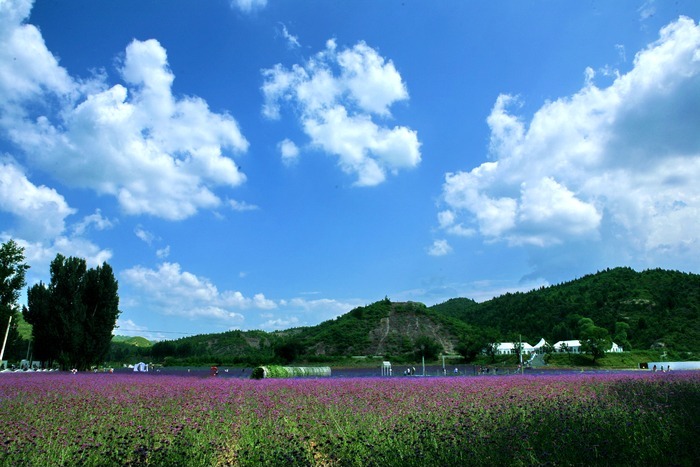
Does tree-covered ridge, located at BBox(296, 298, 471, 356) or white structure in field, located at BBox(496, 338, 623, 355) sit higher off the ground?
tree-covered ridge, located at BBox(296, 298, 471, 356)

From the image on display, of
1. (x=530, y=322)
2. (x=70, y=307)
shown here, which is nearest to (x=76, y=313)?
(x=70, y=307)

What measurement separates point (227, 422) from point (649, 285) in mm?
117468

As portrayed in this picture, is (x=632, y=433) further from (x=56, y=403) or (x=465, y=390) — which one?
(x=56, y=403)

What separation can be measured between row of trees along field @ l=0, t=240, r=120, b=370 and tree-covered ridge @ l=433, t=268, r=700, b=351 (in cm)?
7318

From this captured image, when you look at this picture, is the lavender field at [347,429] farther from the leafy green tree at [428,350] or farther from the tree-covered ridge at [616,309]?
the tree-covered ridge at [616,309]

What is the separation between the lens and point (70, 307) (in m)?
40.9

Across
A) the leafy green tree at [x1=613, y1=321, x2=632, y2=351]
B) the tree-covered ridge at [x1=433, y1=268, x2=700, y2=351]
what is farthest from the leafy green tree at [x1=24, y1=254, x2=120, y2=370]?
the leafy green tree at [x1=613, y1=321, x2=632, y2=351]

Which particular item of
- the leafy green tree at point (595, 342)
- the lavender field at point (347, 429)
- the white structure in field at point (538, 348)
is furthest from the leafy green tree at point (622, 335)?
the lavender field at point (347, 429)

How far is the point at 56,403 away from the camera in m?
9.99

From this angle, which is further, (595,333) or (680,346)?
(680,346)

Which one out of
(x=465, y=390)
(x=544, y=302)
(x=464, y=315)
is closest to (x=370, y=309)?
(x=464, y=315)

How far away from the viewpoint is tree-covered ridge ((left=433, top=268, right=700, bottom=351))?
82562 mm

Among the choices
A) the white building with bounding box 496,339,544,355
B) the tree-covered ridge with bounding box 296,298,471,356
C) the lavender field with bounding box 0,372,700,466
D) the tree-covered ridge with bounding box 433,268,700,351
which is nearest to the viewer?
the lavender field with bounding box 0,372,700,466

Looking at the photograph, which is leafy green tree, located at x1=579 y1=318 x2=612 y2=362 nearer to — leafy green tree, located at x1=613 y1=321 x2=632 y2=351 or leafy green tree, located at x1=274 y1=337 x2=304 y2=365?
leafy green tree, located at x1=613 y1=321 x2=632 y2=351
